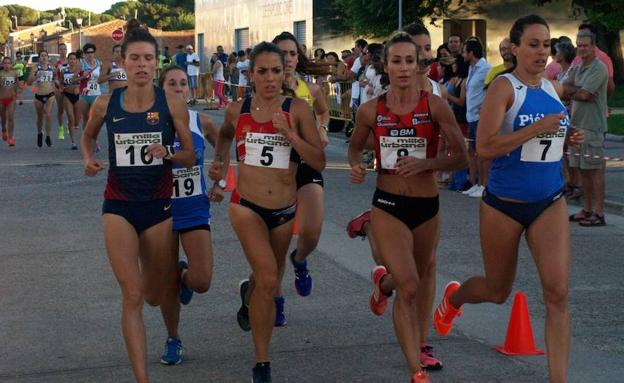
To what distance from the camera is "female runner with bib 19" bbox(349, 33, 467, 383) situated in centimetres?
593

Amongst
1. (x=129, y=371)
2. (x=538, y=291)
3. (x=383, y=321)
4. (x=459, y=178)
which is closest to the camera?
(x=129, y=371)

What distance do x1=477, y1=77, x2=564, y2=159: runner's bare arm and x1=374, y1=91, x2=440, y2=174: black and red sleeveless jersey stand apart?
0.36 m

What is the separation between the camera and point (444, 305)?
673 cm

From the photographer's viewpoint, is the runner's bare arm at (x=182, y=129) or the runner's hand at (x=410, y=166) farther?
the runner's bare arm at (x=182, y=129)

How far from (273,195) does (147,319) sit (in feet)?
6.60

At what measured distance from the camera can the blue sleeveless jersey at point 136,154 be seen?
19.3 ft

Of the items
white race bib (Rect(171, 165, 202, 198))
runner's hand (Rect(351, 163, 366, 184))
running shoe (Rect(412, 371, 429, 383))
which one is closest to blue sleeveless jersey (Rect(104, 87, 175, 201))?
white race bib (Rect(171, 165, 202, 198))

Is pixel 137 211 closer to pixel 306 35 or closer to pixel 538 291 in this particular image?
pixel 538 291

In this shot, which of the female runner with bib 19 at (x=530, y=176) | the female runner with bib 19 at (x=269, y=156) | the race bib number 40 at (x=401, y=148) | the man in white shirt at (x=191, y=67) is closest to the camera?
the female runner with bib 19 at (x=530, y=176)

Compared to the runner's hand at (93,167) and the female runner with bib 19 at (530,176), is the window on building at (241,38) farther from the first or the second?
the female runner with bib 19 at (530,176)

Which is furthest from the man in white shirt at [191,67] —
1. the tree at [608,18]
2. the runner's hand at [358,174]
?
the runner's hand at [358,174]

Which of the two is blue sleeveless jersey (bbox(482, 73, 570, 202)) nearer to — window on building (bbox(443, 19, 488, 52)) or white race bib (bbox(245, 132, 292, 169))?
white race bib (bbox(245, 132, 292, 169))

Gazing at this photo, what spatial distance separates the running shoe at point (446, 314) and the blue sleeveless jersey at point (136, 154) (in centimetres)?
194

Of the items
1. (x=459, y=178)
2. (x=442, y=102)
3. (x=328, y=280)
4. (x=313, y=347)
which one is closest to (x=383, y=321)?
(x=313, y=347)
